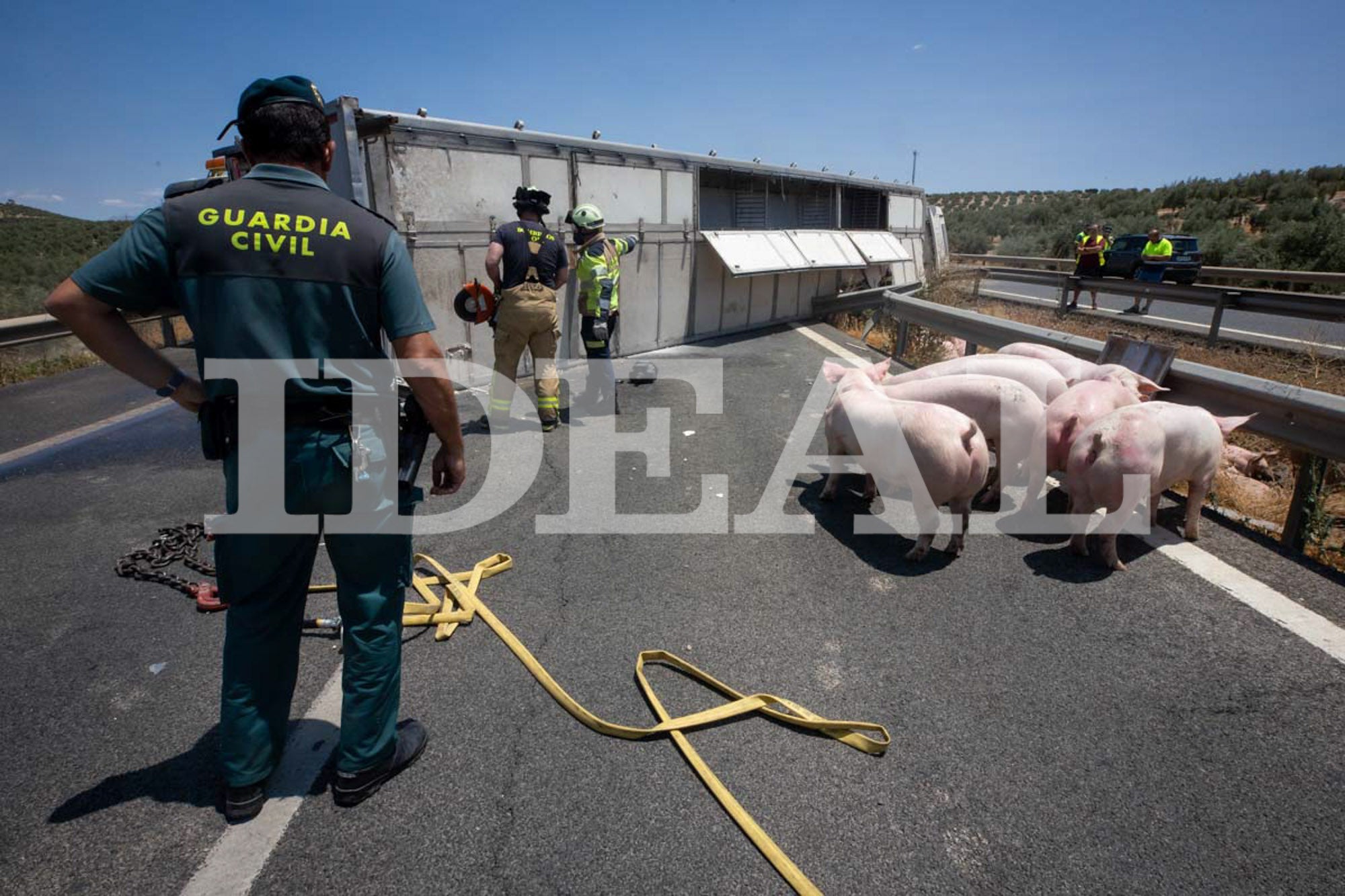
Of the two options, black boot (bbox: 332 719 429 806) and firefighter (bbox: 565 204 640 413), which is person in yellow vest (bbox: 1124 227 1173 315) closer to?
firefighter (bbox: 565 204 640 413)

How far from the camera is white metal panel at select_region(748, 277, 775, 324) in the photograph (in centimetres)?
1202

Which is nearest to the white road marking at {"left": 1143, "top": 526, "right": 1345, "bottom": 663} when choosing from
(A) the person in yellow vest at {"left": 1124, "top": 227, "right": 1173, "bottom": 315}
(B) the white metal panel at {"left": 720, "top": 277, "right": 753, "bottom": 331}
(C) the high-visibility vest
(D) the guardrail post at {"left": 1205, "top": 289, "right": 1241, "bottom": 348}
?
(D) the guardrail post at {"left": 1205, "top": 289, "right": 1241, "bottom": 348}

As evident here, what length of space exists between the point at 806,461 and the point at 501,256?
3.42m

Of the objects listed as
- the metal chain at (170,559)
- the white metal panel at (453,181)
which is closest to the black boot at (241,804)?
the metal chain at (170,559)

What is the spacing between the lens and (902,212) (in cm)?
1655

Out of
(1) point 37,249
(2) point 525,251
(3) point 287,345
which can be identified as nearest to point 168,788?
(3) point 287,345

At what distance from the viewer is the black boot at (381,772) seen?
2162mm

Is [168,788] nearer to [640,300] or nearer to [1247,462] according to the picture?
[1247,462]

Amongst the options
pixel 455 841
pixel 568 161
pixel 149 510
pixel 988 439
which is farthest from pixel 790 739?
pixel 568 161

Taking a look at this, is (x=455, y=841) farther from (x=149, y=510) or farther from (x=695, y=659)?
(x=149, y=510)

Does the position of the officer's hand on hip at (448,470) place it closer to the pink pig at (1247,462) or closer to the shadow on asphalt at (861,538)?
the shadow on asphalt at (861,538)

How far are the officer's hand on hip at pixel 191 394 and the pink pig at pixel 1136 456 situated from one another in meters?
4.21

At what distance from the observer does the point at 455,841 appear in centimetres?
203

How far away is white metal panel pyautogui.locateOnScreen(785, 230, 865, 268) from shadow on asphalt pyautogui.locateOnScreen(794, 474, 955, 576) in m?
8.04
